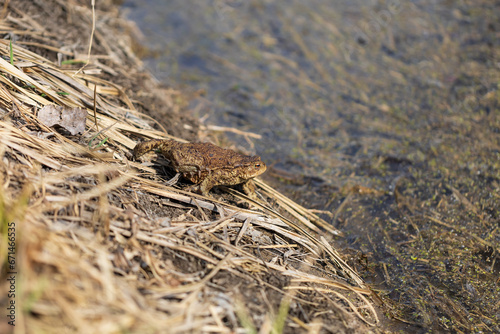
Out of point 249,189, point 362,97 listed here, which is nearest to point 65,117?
point 249,189

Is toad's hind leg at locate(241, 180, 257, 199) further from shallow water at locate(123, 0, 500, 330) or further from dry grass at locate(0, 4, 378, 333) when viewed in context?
shallow water at locate(123, 0, 500, 330)

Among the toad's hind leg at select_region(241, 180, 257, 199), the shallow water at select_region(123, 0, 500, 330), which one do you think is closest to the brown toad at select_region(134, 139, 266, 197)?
the toad's hind leg at select_region(241, 180, 257, 199)

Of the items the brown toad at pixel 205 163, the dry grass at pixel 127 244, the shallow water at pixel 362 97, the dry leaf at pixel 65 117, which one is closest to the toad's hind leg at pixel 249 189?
the brown toad at pixel 205 163

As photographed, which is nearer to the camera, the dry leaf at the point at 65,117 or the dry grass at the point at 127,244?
the dry grass at the point at 127,244

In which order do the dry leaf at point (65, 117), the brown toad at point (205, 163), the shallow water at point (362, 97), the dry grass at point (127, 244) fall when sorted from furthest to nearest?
the shallow water at point (362, 97)
the brown toad at point (205, 163)
the dry leaf at point (65, 117)
the dry grass at point (127, 244)

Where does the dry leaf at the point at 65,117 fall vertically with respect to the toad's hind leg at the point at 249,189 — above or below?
above

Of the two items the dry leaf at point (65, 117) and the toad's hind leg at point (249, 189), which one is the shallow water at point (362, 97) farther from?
the dry leaf at point (65, 117)

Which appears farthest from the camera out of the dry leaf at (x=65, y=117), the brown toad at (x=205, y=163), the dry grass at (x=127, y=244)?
the brown toad at (x=205, y=163)

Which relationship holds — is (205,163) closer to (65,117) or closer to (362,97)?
(65,117)
